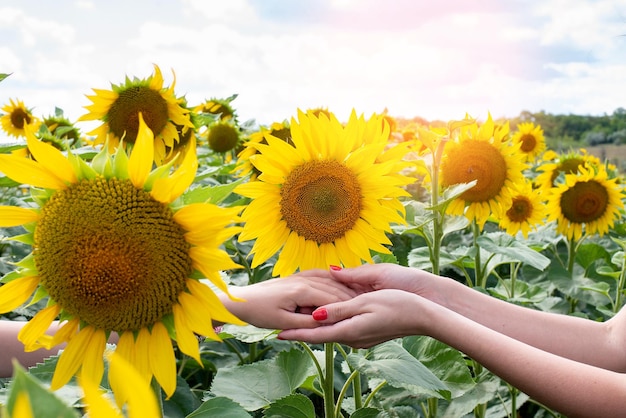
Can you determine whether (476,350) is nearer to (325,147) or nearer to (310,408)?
(310,408)

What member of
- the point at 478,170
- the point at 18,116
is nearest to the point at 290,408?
the point at 478,170

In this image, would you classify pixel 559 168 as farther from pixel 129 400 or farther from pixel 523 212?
pixel 129 400

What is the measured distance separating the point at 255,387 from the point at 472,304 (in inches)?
28.4

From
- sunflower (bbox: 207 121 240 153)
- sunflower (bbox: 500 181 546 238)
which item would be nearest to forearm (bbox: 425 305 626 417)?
sunflower (bbox: 500 181 546 238)

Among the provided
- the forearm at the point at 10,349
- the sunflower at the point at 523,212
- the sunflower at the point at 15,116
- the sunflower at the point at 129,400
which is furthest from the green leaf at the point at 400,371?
the sunflower at the point at 15,116

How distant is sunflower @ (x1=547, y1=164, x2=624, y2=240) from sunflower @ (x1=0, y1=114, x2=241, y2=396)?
306 cm

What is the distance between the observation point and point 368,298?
5.14 feet

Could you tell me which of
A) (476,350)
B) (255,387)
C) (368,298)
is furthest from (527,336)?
(255,387)

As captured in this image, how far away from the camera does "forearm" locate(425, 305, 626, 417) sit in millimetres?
1515

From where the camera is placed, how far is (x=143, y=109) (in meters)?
2.40

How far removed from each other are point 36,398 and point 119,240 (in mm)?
687

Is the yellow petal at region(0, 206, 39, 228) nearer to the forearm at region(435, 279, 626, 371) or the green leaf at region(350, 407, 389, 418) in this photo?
the green leaf at region(350, 407, 389, 418)

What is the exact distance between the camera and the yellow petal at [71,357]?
114cm

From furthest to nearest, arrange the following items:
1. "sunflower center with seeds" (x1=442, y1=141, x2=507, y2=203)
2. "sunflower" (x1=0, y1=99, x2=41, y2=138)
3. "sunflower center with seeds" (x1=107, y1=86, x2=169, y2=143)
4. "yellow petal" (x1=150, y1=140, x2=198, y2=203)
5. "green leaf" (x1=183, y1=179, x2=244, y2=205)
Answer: "sunflower" (x1=0, y1=99, x2=41, y2=138), "sunflower center with seeds" (x1=442, y1=141, x2=507, y2=203), "sunflower center with seeds" (x1=107, y1=86, x2=169, y2=143), "green leaf" (x1=183, y1=179, x2=244, y2=205), "yellow petal" (x1=150, y1=140, x2=198, y2=203)
